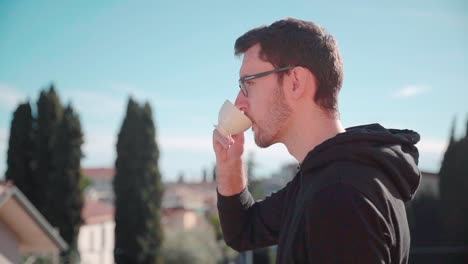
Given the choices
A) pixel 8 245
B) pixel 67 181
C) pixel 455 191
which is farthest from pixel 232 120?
pixel 67 181

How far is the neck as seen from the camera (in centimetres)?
132

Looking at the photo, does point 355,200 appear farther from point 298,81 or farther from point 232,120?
point 232,120

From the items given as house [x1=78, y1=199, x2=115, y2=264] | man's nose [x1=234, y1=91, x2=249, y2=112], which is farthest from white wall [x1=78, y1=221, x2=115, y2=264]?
man's nose [x1=234, y1=91, x2=249, y2=112]

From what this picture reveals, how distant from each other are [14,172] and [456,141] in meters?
17.5

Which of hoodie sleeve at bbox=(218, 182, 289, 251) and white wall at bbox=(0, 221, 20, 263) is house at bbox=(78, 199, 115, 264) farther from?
hoodie sleeve at bbox=(218, 182, 289, 251)

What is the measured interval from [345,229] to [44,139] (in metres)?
21.6

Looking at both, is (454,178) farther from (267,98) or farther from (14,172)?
(14,172)

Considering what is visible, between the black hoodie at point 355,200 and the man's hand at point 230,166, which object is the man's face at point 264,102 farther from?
the man's hand at point 230,166

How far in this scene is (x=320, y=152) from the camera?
3.95ft

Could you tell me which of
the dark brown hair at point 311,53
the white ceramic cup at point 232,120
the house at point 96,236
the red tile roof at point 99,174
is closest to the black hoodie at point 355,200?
the dark brown hair at point 311,53

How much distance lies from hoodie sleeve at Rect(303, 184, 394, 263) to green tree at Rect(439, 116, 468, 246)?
13817mm

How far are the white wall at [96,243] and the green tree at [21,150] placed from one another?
3.32 metres

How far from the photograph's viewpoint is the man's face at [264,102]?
1355mm

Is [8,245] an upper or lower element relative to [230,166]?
lower
